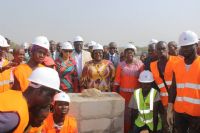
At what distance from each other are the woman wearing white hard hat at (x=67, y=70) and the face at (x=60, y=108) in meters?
1.91

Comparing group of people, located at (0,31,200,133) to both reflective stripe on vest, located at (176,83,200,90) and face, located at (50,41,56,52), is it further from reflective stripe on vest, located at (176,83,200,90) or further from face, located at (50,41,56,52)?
face, located at (50,41,56,52)

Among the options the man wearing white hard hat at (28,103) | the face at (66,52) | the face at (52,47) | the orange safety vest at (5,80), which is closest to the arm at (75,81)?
the face at (66,52)

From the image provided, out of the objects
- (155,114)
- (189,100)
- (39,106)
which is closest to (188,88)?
(189,100)

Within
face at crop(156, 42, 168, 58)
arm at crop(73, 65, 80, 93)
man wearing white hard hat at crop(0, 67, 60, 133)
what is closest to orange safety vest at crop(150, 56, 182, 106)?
face at crop(156, 42, 168, 58)

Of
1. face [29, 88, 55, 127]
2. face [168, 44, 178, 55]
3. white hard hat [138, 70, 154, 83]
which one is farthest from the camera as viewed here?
face [168, 44, 178, 55]

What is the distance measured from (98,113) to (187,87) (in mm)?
1426

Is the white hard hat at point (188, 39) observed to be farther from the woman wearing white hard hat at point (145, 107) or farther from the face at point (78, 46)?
the face at point (78, 46)

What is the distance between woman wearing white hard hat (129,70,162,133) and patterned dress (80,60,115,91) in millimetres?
823

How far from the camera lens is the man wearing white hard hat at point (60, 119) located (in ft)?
15.3

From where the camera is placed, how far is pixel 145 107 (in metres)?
5.65

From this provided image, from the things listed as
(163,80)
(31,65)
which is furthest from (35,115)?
(163,80)

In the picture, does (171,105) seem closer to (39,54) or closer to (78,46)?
(39,54)

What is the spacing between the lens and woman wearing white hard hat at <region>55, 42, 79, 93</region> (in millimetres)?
6617

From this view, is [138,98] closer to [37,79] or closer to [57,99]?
[57,99]
